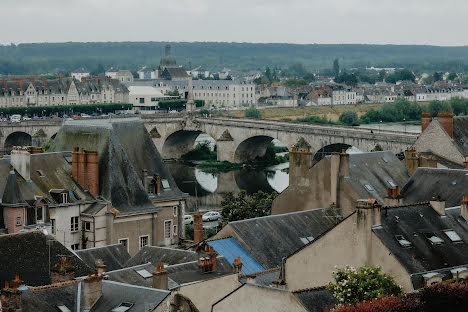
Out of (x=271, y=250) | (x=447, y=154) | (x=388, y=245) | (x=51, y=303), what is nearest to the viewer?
(x=51, y=303)

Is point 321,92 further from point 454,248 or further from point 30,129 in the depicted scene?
point 454,248

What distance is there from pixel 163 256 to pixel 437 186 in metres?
10.2

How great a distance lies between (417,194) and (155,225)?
10.1 metres

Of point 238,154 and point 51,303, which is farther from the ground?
point 51,303

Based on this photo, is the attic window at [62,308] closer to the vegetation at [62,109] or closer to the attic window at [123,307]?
the attic window at [123,307]

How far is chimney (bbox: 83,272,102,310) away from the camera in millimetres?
23281

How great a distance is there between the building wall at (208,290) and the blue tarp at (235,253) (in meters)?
4.84

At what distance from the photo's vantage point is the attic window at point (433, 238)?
26594 millimetres

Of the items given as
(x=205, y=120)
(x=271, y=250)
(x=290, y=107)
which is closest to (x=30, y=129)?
(x=205, y=120)

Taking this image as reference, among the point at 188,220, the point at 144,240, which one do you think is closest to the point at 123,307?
the point at 144,240

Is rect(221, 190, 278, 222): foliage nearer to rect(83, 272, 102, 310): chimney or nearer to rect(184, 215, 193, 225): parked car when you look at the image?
rect(184, 215, 193, 225): parked car

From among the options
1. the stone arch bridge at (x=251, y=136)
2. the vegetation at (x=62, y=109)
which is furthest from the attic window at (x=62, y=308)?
the vegetation at (x=62, y=109)

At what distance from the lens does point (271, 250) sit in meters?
33.1

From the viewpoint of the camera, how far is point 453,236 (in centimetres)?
2733
